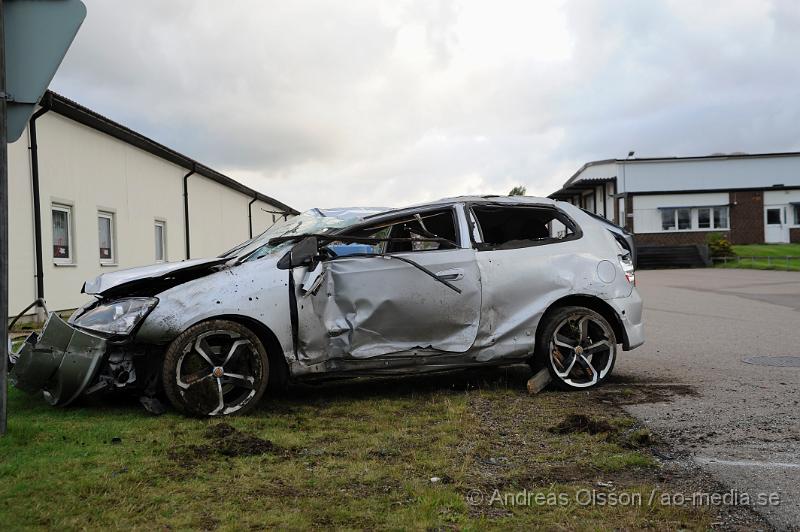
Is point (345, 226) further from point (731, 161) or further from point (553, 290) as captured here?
point (731, 161)

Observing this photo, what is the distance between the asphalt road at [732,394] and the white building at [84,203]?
6724 mm

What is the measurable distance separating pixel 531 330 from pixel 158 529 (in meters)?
3.94

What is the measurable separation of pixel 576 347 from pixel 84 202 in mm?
13936

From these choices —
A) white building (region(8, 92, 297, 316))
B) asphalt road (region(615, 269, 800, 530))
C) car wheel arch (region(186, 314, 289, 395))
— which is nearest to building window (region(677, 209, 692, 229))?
white building (region(8, 92, 297, 316))

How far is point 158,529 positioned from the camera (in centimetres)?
320

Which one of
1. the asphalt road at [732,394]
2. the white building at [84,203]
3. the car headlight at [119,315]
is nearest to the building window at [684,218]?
the white building at [84,203]

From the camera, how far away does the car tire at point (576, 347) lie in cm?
642

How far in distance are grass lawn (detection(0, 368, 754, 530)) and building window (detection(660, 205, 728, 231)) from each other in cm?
4355

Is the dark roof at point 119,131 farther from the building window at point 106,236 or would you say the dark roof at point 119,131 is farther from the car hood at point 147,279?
the car hood at point 147,279

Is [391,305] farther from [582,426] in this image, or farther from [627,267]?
[627,267]

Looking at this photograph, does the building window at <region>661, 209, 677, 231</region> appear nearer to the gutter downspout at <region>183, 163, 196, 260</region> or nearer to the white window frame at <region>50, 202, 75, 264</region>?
the gutter downspout at <region>183, 163, 196, 260</region>

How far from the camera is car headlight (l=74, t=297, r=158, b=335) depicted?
209 inches

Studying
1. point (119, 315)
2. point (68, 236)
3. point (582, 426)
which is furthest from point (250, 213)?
point (582, 426)

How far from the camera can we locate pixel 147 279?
5547 millimetres
